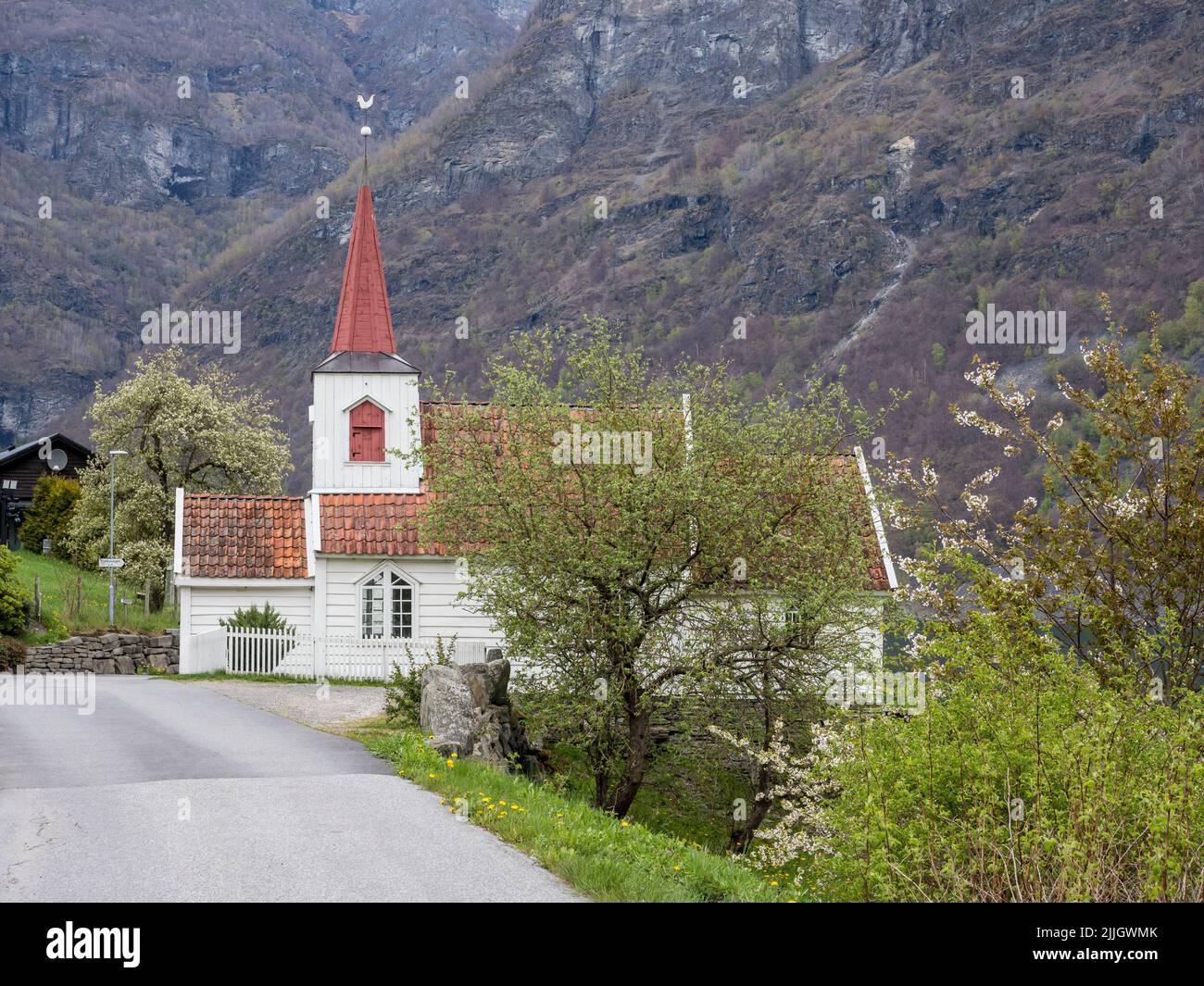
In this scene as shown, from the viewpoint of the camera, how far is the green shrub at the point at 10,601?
33906 millimetres

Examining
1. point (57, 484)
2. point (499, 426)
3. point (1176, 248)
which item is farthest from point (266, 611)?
point (1176, 248)

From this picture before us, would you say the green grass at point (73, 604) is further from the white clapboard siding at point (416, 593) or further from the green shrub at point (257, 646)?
the white clapboard siding at point (416, 593)

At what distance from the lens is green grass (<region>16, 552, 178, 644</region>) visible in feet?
120

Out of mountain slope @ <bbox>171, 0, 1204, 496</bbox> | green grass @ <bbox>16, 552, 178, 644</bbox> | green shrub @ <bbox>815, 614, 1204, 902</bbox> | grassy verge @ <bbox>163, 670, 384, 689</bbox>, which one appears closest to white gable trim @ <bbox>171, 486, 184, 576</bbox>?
grassy verge @ <bbox>163, 670, 384, 689</bbox>

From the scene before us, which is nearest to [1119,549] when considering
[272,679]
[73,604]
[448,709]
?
[448,709]

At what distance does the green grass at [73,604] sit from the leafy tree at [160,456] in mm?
1139

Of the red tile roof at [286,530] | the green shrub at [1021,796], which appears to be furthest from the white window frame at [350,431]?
the green shrub at [1021,796]

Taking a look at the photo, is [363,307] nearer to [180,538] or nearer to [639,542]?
[180,538]

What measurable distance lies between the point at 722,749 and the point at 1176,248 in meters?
127

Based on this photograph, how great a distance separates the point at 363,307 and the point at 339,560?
24.1 ft

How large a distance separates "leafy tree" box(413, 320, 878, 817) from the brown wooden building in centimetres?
5309

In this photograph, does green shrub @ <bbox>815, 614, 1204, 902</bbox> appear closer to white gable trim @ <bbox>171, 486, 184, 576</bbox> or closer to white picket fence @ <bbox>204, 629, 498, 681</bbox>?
white picket fence @ <bbox>204, 629, 498, 681</bbox>

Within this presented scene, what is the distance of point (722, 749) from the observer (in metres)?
20.8

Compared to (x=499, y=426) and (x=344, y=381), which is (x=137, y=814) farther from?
(x=344, y=381)
